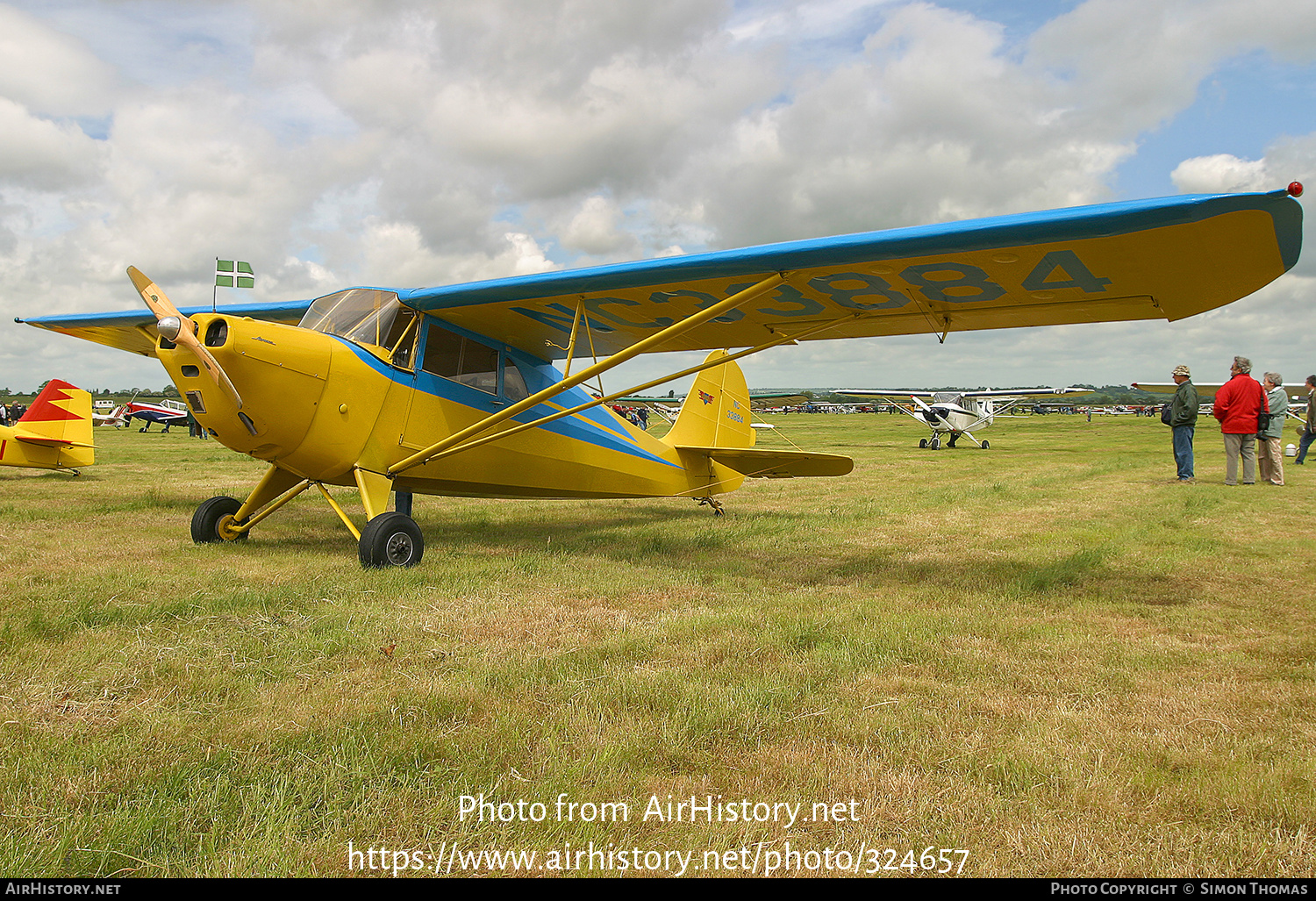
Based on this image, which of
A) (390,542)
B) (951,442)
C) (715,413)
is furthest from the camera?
(951,442)

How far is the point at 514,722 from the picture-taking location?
2.52 m

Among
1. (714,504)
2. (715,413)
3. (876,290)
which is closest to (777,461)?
(714,504)

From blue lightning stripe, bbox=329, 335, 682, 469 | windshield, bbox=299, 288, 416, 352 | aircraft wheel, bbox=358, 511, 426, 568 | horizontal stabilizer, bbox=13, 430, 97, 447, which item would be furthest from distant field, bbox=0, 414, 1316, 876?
horizontal stabilizer, bbox=13, 430, 97, 447

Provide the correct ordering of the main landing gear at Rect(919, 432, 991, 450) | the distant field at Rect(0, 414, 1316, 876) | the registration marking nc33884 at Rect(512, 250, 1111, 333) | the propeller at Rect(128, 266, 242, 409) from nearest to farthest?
the distant field at Rect(0, 414, 1316, 876), the propeller at Rect(128, 266, 242, 409), the registration marking nc33884 at Rect(512, 250, 1111, 333), the main landing gear at Rect(919, 432, 991, 450)

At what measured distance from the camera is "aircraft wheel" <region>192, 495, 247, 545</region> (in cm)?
633

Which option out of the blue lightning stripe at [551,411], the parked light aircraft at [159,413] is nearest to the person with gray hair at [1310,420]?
the blue lightning stripe at [551,411]

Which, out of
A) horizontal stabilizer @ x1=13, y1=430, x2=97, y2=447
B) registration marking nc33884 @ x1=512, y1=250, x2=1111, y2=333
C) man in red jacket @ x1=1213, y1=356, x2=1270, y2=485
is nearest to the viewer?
registration marking nc33884 @ x1=512, y1=250, x2=1111, y2=333

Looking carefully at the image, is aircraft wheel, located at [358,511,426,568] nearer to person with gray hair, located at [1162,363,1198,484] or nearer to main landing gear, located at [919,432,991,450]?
person with gray hair, located at [1162,363,1198,484]

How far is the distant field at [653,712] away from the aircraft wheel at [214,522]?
0.93ft

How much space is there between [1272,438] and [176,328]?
50.3ft

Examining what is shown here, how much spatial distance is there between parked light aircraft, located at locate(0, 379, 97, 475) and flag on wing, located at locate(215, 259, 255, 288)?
25.8ft

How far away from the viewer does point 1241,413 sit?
11.7 metres

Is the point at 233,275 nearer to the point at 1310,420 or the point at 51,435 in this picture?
the point at 51,435

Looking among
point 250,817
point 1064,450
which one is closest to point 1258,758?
point 250,817
